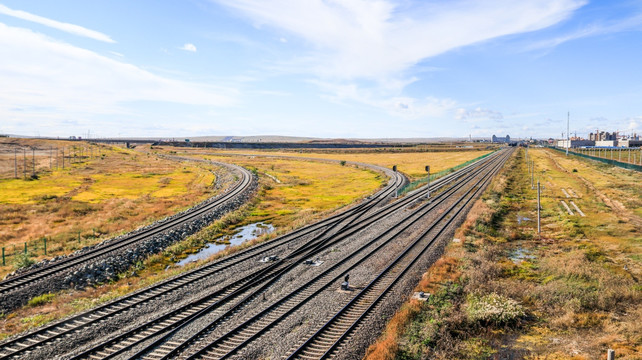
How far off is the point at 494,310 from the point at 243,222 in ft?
101

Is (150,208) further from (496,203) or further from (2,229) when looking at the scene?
(496,203)

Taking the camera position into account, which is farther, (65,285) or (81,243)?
(81,243)

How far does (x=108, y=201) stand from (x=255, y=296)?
4541 cm

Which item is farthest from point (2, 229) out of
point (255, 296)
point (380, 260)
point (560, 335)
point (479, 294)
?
point (560, 335)

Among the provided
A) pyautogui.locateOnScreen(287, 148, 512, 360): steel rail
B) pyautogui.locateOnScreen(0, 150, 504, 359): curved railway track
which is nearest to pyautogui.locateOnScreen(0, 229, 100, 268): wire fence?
pyautogui.locateOnScreen(0, 150, 504, 359): curved railway track

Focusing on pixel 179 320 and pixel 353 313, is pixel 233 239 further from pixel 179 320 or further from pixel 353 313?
pixel 353 313

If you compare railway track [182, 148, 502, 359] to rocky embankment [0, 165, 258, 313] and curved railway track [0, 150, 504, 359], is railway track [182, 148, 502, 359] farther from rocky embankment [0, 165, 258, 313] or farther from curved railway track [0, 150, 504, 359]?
rocky embankment [0, 165, 258, 313]

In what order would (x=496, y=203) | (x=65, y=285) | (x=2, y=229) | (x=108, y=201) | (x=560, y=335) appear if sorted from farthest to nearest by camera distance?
(x=108, y=201)
(x=496, y=203)
(x=2, y=229)
(x=65, y=285)
(x=560, y=335)

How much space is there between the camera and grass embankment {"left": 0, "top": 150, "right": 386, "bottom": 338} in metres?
19.1

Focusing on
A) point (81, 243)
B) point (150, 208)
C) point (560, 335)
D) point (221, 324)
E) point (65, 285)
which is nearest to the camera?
point (560, 335)

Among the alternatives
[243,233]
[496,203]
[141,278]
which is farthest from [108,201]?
[496,203]

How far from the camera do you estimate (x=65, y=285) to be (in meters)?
22.6

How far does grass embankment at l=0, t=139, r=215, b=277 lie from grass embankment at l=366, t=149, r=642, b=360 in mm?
26740

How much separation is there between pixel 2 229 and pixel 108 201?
17.5 meters
